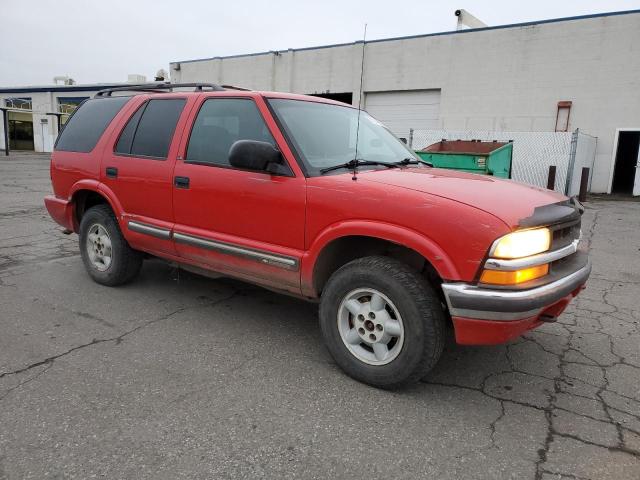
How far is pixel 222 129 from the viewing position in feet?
12.7

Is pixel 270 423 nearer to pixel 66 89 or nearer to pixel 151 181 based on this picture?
pixel 151 181

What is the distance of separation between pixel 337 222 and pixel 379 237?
32cm

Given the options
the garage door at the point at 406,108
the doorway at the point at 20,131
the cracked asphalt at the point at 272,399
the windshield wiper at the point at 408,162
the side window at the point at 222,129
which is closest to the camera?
the cracked asphalt at the point at 272,399

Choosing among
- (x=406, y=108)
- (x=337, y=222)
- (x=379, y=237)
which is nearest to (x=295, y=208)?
(x=337, y=222)

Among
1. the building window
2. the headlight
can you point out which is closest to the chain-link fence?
the headlight

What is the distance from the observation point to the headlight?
2.58m

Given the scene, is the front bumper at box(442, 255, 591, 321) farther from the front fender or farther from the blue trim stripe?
the blue trim stripe

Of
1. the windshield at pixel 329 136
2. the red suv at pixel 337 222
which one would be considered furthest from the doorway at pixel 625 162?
the red suv at pixel 337 222

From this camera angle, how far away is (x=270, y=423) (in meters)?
2.64

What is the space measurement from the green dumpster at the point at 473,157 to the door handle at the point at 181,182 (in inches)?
319

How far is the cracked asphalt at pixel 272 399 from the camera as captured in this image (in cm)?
234

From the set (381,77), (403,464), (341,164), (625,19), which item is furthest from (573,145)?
(403,464)

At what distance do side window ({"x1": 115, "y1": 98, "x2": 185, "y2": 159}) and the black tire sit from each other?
2.10m

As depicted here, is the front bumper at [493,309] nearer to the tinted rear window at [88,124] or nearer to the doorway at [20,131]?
the tinted rear window at [88,124]
